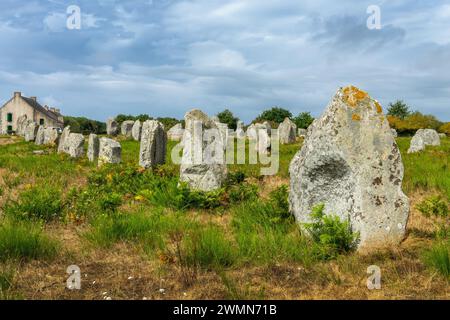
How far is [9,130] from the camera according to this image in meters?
63.3

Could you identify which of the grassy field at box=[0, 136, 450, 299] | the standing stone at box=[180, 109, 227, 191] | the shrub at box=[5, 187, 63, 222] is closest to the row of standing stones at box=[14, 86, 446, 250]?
the grassy field at box=[0, 136, 450, 299]

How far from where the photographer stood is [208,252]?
6086 millimetres

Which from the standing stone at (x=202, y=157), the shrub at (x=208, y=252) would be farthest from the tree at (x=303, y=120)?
the shrub at (x=208, y=252)

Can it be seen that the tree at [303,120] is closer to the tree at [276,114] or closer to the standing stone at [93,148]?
the tree at [276,114]

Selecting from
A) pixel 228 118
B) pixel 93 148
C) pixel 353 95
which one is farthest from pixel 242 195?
pixel 228 118

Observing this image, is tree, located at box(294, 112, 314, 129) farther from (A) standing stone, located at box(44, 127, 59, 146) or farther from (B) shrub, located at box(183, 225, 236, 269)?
(B) shrub, located at box(183, 225, 236, 269)

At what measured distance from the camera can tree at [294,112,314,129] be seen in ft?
185

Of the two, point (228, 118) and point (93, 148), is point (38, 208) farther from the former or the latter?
point (228, 118)

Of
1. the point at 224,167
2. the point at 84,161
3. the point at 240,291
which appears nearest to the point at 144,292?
the point at 240,291

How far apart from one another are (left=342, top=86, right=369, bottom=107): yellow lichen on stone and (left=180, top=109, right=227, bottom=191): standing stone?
4.78 metres

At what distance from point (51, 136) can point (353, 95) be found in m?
Answer: 25.5

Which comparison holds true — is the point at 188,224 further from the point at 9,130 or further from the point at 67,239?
the point at 9,130

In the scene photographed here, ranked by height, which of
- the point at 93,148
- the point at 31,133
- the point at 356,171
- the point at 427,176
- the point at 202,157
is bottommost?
the point at 427,176
